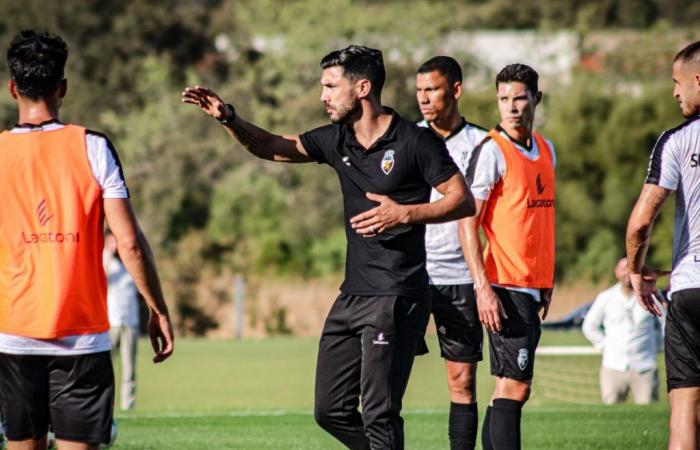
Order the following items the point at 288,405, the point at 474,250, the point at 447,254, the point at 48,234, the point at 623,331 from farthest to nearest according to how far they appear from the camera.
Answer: the point at 288,405, the point at 623,331, the point at 447,254, the point at 474,250, the point at 48,234

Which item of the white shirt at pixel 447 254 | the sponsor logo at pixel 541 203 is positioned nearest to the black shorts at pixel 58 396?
the sponsor logo at pixel 541 203

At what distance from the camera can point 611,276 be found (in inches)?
1599

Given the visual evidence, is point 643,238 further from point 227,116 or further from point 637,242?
point 227,116

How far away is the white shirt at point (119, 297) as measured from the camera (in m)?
16.4

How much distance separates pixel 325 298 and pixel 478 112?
1123 cm

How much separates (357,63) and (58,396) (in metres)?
2.70

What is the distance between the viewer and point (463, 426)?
346 inches

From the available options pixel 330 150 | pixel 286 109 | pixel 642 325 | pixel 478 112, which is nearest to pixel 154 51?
pixel 286 109

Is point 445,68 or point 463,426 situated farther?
point 445,68

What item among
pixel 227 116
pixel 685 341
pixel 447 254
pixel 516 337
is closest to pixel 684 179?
pixel 685 341

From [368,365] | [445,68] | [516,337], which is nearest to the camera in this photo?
[368,365]

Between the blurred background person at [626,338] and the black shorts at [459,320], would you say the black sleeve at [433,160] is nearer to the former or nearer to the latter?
the black shorts at [459,320]

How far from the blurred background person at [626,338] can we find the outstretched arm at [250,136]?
25.1ft

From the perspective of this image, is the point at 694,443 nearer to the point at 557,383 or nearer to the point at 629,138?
the point at 557,383
